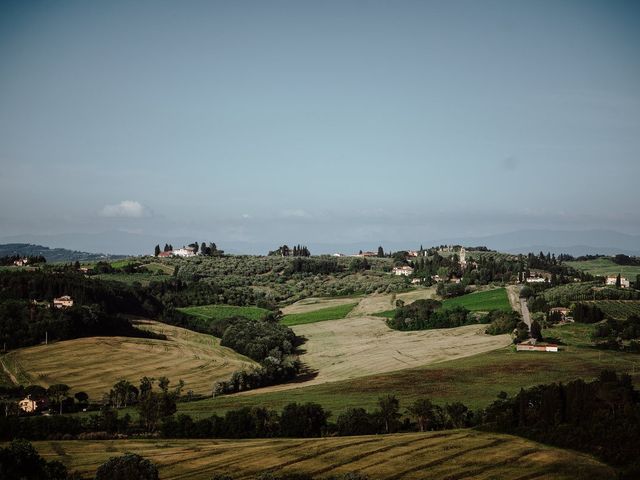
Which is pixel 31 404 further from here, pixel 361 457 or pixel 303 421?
pixel 361 457

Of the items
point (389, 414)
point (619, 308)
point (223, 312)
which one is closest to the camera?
point (389, 414)

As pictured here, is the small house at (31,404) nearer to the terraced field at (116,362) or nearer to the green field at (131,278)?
the terraced field at (116,362)

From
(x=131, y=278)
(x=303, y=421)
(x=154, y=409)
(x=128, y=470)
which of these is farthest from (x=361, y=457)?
(x=131, y=278)

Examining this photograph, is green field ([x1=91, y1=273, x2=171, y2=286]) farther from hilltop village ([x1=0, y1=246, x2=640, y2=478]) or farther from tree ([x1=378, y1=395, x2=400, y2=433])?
tree ([x1=378, y1=395, x2=400, y2=433])

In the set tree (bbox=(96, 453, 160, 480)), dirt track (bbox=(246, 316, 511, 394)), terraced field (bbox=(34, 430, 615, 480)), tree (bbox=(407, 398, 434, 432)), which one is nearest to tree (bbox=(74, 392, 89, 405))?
terraced field (bbox=(34, 430, 615, 480))

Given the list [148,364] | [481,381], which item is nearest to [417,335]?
[481,381]

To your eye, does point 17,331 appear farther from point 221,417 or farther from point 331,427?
A: point 331,427
